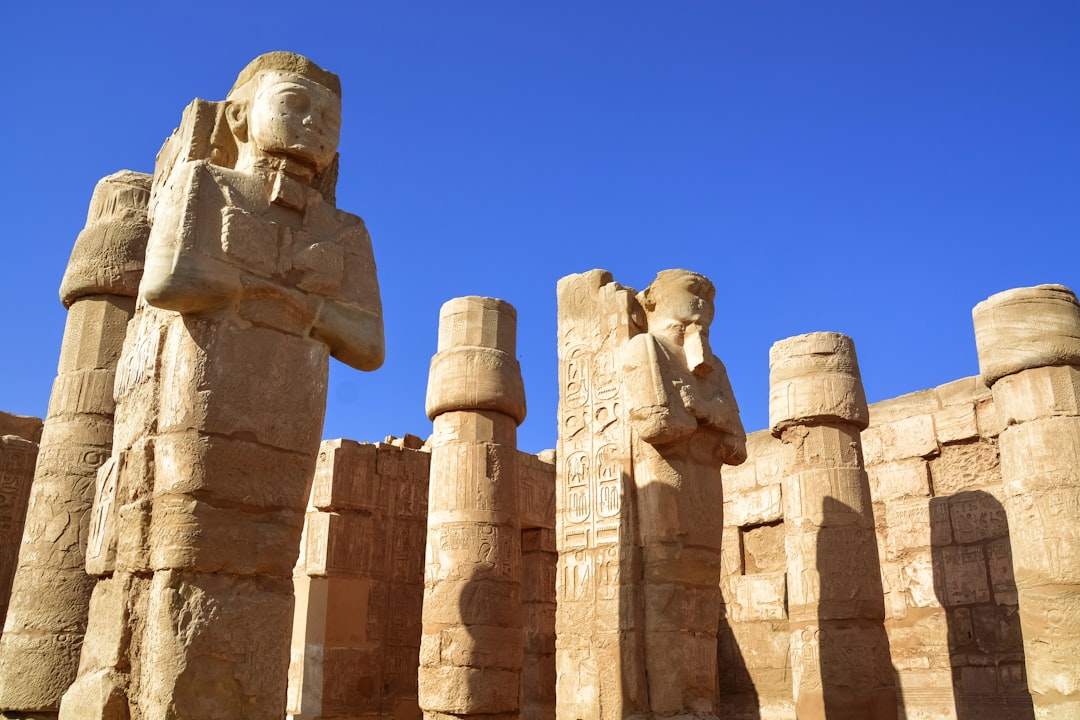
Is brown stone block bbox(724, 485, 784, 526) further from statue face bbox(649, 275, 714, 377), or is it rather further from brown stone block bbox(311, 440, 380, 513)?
statue face bbox(649, 275, 714, 377)

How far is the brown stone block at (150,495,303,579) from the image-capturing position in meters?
4.06

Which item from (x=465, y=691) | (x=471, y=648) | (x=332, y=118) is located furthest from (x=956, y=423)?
(x=332, y=118)

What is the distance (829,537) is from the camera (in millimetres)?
10320

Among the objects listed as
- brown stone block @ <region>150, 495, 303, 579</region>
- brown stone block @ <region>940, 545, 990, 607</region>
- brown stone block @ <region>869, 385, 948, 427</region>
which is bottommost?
brown stone block @ <region>150, 495, 303, 579</region>

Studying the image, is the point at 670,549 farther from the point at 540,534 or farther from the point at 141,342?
the point at 540,534

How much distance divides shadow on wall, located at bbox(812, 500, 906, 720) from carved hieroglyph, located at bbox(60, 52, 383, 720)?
6831mm

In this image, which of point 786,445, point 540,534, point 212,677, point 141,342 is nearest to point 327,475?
point 540,534

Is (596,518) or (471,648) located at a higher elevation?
(596,518)

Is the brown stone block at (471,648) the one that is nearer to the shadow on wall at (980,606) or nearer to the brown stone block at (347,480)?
the brown stone block at (347,480)

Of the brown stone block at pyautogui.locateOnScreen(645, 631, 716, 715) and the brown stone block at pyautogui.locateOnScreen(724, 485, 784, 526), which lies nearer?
the brown stone block at pyautogui.locateOnScreen(645, 631, 716, 715)

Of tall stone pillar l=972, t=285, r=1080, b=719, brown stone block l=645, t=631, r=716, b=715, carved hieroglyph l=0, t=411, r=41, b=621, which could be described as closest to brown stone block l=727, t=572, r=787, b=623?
tall stone pillar l=972, t=285, r=1080, b=719

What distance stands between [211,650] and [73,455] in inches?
130

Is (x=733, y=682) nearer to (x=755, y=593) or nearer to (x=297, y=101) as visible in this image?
(x=755, y=593)

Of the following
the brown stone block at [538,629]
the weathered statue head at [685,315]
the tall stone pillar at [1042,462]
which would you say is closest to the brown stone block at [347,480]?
the brown stone block at [538,629]
